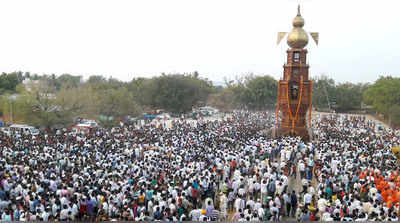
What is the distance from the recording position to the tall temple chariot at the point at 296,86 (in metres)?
22.5

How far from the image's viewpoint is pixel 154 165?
43.3ft

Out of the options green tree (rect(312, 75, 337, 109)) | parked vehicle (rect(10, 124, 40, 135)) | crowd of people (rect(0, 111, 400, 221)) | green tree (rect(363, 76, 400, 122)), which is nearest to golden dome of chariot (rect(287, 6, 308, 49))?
crowd of people (rect(0, 111, 400, 221))

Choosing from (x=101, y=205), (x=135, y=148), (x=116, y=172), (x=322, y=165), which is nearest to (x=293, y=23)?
(x=322, y=165)

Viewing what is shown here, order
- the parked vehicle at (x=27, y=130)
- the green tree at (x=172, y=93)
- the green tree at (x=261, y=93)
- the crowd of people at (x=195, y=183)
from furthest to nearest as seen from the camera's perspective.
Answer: the green tree at (x=261, y=93)
the green tree at (x=172, y=93)
the parked vehicle at (x=27, y=130)
the crowd of people at (x=195, y=183)

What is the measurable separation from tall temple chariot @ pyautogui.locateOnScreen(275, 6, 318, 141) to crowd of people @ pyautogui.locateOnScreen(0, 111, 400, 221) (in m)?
4.90

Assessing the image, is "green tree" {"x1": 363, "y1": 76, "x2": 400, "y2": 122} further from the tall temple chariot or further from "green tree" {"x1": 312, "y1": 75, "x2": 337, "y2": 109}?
the tall temple chariot

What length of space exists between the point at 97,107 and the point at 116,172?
65.0 ft

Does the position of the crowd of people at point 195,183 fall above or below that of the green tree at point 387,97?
below

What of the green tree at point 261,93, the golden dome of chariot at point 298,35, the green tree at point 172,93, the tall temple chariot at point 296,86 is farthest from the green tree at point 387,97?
the green tree at point 172,93

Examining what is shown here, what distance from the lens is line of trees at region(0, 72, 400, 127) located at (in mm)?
27109

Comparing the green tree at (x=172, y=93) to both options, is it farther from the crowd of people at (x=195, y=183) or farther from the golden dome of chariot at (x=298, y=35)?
→ the crowd of people at (x=195, y=183)

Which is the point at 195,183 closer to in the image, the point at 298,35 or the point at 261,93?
the point at 298,35

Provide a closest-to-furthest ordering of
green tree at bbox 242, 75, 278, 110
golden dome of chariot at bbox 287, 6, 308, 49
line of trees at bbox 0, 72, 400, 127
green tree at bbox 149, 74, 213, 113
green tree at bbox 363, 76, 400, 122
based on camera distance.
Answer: golden dome of chariot at bbox 287, 6, 308, 49, line of trees at bbox 0, 72, 400, 127, green tree at bbox 363, 76, 400, 122, green tree at bbox 149, 74, 213, 113, green tree at bbox 242, 75, 278, 110

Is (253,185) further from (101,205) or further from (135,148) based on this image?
(135,148)
